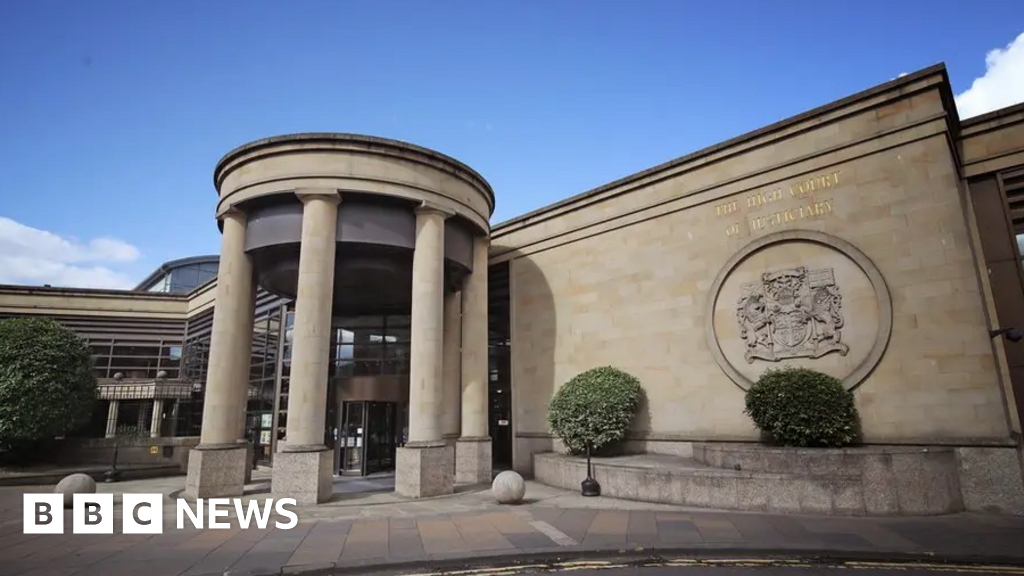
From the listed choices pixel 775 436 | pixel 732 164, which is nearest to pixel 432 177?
pixel 732 164

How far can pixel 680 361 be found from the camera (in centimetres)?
1720

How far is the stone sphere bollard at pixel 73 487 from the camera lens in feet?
43.9

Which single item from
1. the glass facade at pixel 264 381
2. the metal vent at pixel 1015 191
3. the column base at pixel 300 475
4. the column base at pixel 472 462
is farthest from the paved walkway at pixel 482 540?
the glass facade at pixel 264 381

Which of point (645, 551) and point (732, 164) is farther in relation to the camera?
point (732, 164)

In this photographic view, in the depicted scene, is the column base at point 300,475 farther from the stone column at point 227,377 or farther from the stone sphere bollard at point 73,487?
the stone sphere bollard at point 73,487

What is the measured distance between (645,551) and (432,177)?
12177 mm

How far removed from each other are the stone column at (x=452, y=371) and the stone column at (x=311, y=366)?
257 inches

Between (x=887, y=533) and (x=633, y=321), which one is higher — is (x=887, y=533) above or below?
below

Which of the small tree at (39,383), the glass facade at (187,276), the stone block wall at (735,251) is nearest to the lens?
the stone block wall at (735,251)

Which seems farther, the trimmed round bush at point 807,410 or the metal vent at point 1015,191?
the metal vent at point 1015,191

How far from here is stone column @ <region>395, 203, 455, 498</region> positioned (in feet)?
50.2

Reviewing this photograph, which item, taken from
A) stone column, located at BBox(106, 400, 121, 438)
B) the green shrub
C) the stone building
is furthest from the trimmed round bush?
stone column, located at BBox(106, 400, 121, 438)

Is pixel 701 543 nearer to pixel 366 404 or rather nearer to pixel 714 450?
pixel 714 450

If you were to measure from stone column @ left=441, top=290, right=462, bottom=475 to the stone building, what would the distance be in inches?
3.5
